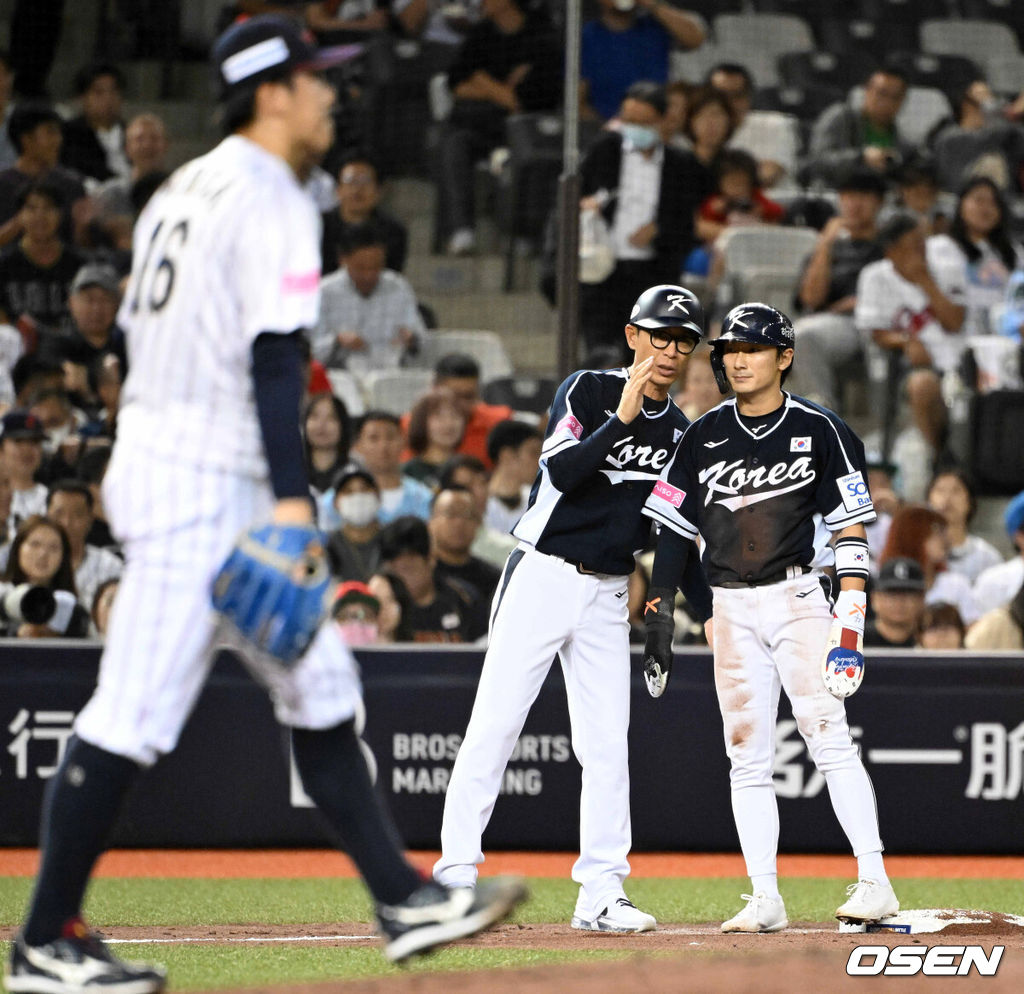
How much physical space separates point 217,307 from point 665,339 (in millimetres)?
2079

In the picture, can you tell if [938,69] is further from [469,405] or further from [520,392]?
[469,405]

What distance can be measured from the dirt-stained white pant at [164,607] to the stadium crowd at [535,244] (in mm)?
4428

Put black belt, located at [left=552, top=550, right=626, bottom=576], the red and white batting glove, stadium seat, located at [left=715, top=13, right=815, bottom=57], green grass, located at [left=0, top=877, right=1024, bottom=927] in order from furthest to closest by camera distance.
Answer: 1. stadium seat, located at [left=715, top=13, right=815, bottom=57]
2. green grass, located at [left=0, top=877, right=1024, bottom=927]
3. black belt, located at [left=552, top=550, right=626, bottom=576]
4. the red and white batting glove

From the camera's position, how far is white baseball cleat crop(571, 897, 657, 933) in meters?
4.98

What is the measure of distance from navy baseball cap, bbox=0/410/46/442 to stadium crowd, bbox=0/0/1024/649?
2 centimetres

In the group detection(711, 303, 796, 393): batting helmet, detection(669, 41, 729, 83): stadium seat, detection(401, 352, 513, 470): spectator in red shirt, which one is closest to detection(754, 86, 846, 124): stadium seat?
detection(669, 41, 729, 83): stadium seat

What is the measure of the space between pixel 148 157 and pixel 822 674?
684cm

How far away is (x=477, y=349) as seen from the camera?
10.3 m

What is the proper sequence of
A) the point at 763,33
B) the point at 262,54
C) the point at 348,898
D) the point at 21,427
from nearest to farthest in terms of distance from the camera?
the point at 262,54
the point at 348,898
the point at 21,427
the point at 763,33

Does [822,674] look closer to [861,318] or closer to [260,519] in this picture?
[260,519]

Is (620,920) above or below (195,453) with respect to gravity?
below

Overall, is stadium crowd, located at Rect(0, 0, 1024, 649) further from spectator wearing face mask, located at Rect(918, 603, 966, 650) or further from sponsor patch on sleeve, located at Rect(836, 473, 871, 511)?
sponsor patch on sleeve, located at Rect(836, 473, 871, 511)

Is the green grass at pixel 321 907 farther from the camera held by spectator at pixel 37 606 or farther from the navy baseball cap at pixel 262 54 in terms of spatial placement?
the navy baseball cap at pixel 262 54

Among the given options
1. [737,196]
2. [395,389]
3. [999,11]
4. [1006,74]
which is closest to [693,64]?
[737,196]
